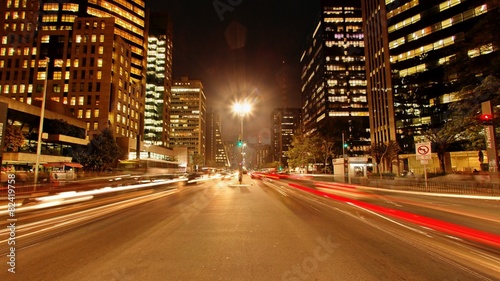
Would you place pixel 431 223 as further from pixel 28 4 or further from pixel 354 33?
pixel 354 33

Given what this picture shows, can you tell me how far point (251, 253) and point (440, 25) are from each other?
7312 cm

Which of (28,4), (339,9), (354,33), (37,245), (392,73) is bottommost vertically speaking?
(37,245)

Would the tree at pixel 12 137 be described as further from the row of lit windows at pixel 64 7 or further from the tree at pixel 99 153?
the row of lit windows at pixel 64 7

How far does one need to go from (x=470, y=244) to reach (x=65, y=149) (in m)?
66.4

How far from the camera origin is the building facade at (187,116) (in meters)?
171

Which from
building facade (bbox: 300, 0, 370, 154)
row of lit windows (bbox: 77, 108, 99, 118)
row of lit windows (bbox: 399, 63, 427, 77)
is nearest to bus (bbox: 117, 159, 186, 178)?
row of lit windows (bbox: 77, 108, 99, 118)

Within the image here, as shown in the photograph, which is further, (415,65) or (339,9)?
(339,9)

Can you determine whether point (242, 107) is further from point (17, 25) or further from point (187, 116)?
point (187, 116)

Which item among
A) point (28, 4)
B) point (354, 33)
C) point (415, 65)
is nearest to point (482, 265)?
point (415, 65)

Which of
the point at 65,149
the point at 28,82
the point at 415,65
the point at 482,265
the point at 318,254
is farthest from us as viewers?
the point at 28,82

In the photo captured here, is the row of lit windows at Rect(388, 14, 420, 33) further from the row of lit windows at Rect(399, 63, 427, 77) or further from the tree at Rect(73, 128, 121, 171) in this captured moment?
the tree at Rect(73, 128, 121, 171)

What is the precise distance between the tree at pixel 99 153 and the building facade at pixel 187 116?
110045mm

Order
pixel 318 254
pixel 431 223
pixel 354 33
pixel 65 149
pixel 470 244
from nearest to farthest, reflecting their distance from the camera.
Answer: pixel 318 254, pixel 470 244, pixel 431 223, pixel 65 149, pixel 354 33

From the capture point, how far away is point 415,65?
205ft
